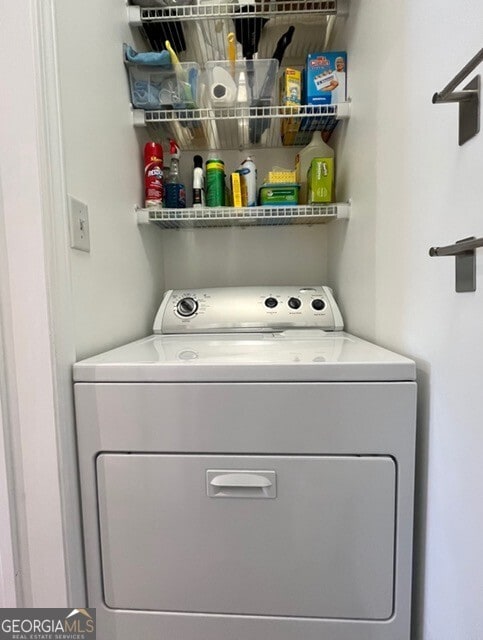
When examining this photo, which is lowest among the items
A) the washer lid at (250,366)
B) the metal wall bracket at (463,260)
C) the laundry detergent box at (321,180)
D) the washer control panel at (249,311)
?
the washer lid at (250,366)

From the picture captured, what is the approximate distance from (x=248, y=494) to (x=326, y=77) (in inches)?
55.3

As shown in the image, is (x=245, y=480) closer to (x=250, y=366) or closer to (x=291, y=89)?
(x=250, y=366)

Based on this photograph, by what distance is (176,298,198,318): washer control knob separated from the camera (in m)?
1.34

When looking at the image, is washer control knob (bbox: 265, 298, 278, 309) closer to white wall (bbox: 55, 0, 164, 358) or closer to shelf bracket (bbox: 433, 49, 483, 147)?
white wall (bbox: 55, 0, 164, 358)

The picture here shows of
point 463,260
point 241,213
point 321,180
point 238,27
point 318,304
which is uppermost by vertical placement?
point 238,27

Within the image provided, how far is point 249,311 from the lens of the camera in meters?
1.33

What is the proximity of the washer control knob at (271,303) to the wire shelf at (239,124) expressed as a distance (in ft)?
2.23

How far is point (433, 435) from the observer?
0.70 metres

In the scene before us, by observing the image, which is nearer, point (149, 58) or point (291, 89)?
point (149, 58)

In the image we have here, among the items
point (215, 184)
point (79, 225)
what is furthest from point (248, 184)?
point (79, 225)

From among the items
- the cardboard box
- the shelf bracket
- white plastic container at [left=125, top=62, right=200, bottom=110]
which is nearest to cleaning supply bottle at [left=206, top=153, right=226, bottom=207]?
white plastic container at [left=125, top=62, right=200, bottom=110]

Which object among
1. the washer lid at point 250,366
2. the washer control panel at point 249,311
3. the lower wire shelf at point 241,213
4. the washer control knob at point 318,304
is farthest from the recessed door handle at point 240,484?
the lower wire shelf at point 241,213

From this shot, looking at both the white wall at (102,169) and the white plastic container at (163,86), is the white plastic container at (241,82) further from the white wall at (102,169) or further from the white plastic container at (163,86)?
the white wall at (102,169)

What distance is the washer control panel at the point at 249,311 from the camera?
1.31 metres
